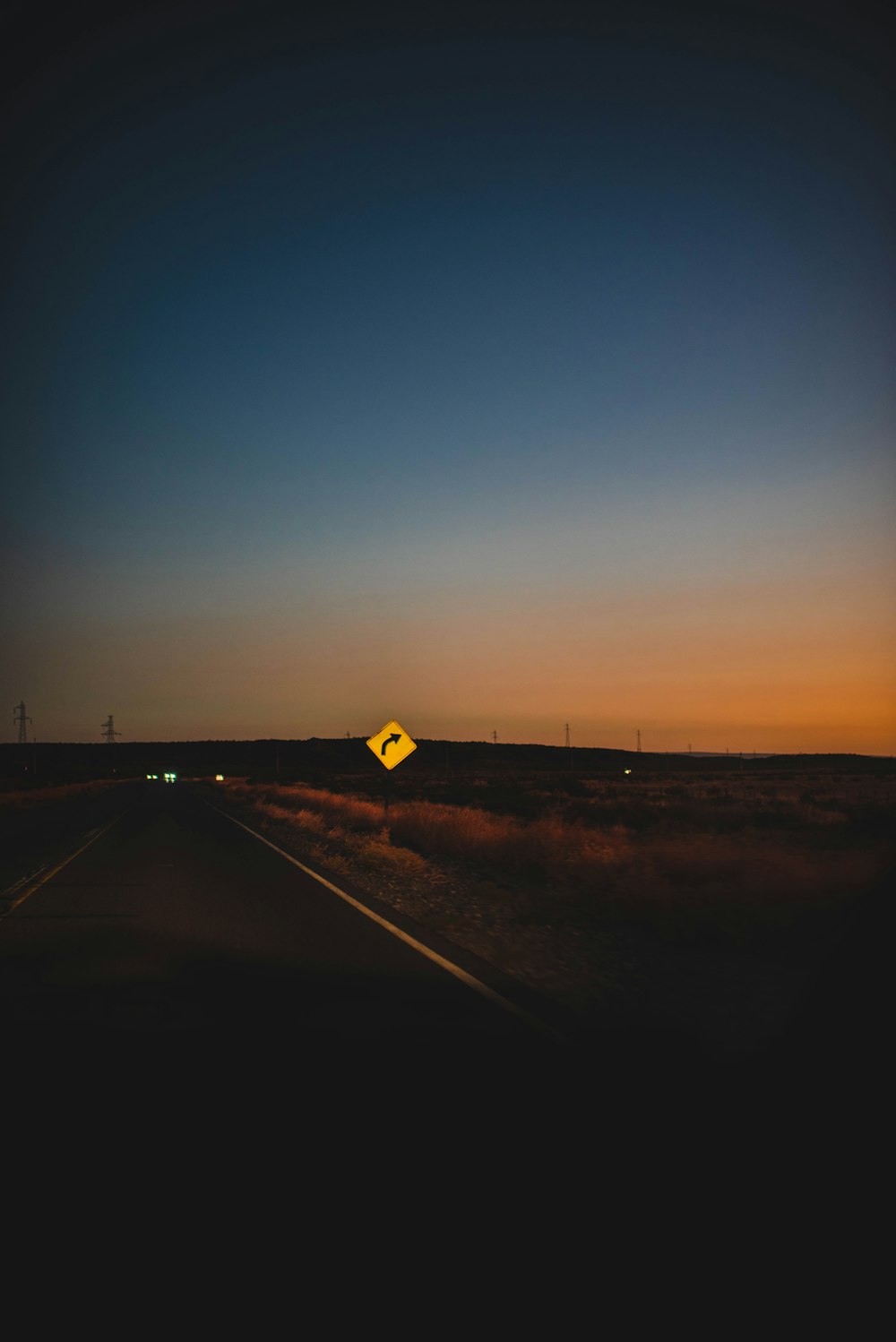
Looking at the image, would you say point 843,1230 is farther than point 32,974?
No

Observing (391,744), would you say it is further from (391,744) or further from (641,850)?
(641,850)

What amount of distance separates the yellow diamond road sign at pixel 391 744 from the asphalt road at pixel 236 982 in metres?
11.6

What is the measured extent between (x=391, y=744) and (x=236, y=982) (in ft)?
60.9

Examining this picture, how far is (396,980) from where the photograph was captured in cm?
795

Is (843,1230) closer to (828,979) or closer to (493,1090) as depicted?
(493,1090)

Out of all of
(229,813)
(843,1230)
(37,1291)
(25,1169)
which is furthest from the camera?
(229,813)

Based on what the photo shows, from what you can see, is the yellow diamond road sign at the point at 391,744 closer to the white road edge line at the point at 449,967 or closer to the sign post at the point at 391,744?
the sign post at the point at 391,744

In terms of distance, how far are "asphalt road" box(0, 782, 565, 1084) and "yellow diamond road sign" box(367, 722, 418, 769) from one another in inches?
456

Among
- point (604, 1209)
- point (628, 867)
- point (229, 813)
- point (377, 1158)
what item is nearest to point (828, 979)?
point (604, 1209)

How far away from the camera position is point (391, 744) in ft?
86.8

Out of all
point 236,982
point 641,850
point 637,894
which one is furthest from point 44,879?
point 641,850

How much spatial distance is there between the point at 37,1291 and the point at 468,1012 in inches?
155

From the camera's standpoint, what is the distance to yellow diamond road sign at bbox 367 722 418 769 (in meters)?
26.3

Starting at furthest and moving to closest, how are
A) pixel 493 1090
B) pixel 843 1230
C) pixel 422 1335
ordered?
1. pixel 493 1090
2. pixel 843 1230
3. pixel 422 1335
